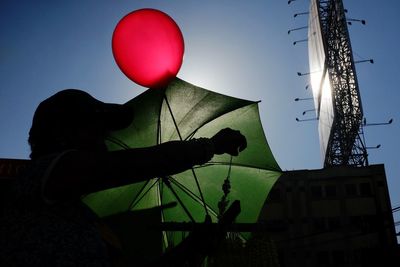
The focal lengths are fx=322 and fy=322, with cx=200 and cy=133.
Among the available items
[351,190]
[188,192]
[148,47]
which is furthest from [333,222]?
[148,47]

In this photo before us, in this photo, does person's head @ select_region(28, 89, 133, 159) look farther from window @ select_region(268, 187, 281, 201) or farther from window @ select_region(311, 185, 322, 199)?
window @ select_region(311, 185, 322, 199)

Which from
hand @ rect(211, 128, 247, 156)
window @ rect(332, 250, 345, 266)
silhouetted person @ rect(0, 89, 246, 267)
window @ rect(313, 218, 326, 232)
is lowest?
window @ rect(332, 250, 345, 266)

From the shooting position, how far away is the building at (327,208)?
24.7 metres

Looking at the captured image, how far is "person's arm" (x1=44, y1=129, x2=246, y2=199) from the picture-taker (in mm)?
939

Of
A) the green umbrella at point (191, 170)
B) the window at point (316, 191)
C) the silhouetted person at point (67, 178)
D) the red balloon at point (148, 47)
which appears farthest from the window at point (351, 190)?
the silhouetted person at point (67, 178)

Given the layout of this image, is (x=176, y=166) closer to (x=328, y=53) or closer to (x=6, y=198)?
(x=6, y=198)

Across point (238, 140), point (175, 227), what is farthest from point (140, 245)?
point (238, 140)

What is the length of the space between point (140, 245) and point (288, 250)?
2379 centimetres

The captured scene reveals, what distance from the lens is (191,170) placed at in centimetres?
397

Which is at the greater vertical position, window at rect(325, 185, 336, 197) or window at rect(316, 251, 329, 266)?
window at rect(325, 185, 336, 197)

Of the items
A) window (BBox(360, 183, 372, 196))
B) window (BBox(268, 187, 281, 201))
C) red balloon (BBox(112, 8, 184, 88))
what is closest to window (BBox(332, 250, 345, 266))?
window (BBox(360, 183, 372, 196))

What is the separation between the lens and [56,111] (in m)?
1.28

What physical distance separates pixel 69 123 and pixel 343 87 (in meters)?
27.5

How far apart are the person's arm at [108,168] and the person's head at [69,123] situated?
29cm
